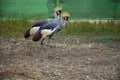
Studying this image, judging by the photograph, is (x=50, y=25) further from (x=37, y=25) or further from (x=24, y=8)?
(x=24, y=8)

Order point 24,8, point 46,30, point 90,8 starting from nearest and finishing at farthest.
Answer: point 46,30, point 24,8, point 90,8

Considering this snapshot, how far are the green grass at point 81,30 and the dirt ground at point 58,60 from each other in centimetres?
19

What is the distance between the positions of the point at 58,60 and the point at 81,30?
1207 millimetres

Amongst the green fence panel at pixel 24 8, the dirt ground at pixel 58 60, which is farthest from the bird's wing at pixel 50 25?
the green fence panel at pixel 24 8

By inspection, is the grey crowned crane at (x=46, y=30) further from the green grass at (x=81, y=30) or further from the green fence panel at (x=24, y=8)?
the green fence panel at (x=24, y=8)

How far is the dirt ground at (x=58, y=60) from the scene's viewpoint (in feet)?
10.6

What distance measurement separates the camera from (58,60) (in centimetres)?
370

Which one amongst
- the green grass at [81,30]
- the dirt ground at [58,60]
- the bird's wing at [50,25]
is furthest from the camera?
the green grass at [81,30]

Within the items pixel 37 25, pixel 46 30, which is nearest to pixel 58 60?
pixel 46 30

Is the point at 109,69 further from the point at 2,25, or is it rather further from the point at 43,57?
the point at 2,25

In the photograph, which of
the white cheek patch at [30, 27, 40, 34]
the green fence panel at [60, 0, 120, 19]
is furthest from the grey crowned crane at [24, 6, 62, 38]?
the green fence panel at [60, 0, 120, 19]

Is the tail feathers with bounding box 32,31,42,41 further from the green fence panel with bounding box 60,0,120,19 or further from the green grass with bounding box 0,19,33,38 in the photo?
the green fence panel with bounding box 60,0,120,19

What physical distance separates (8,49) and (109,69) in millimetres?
990

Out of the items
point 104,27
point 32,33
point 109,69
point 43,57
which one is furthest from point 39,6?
point 109,69
